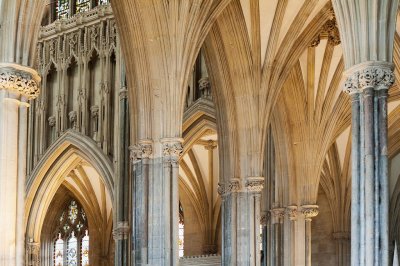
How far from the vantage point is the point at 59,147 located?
105 feet

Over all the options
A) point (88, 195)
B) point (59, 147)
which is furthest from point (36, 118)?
point (88, 195)

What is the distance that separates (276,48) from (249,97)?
1.47 metres

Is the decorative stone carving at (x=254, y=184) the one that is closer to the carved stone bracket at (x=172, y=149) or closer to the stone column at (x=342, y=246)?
the carved stone bracket at (x=172, y=149)

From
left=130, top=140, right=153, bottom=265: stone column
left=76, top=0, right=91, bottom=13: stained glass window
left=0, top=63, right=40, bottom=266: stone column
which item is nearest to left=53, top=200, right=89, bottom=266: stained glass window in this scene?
left=76, top=0, right=91, bottom=13: stained glass window

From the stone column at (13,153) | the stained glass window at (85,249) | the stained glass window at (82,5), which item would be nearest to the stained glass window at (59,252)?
the stained glass window at (85,249)

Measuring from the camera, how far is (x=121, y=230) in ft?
93.9

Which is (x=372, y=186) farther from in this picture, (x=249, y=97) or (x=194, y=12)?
(x=249, y=97)

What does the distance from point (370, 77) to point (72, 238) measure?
21.3 metres

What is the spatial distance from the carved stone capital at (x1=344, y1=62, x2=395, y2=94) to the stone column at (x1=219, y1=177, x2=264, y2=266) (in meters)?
7.48

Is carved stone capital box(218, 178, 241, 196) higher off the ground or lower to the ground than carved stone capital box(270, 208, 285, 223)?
higher

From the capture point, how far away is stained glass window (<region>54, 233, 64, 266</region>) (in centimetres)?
3734

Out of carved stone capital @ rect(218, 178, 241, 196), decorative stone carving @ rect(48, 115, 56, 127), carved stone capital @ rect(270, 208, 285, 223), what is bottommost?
carved stone capital @ rect(270, 208, 285, 223)

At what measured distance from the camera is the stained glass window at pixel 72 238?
37062 mm

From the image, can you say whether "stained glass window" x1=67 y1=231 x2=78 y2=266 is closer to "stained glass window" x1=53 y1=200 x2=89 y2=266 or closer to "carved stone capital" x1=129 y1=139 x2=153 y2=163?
"stained glass window" x1=53 y1=200 x2=89 y2=266
